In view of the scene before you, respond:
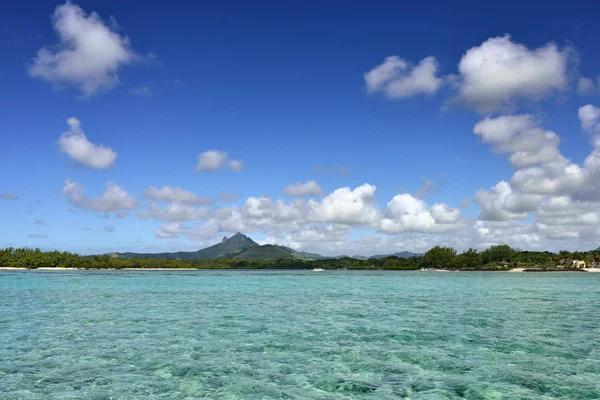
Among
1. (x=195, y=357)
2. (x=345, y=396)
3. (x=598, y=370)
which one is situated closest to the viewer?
(x=345, y=396)

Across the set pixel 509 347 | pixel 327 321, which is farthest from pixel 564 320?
pixel 327 321

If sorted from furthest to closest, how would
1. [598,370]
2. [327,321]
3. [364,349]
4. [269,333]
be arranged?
[327,321]
[269,333]
[364,349]
[598,370]

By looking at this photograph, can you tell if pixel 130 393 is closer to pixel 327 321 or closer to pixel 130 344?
pixel 130 344

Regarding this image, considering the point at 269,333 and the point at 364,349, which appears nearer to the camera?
the point at 364,349

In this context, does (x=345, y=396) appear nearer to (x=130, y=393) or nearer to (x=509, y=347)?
(x=130, y=393)

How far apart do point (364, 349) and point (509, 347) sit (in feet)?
30.7

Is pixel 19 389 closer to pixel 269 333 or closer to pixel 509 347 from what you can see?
pixel 269 333

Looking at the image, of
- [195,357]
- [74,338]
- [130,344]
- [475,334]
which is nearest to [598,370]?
[475,334]

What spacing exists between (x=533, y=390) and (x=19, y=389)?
21423 mm

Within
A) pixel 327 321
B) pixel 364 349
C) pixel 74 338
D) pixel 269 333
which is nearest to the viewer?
pixel 364 349

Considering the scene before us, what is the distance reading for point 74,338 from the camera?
Result: 31.3 meters

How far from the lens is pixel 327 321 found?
4144cm

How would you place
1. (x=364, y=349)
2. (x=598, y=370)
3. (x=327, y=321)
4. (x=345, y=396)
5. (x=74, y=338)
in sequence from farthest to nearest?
(x=327, y=321) → (x=74, y=338) → (x=364, y=349) → (x=598, y=370) → (x=345, y=396)

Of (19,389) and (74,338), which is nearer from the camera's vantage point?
(19,389)
